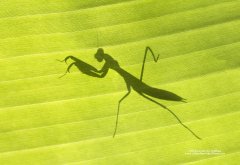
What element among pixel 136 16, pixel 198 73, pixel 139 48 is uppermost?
pixel 136 16

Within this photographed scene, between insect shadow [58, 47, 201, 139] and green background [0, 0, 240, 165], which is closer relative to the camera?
green background [0, 0, 240, 165]

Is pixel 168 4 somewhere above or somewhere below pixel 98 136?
above

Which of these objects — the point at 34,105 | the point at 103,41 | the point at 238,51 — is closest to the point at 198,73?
the point at 238,51

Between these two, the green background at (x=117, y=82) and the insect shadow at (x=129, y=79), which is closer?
the green background at (x=117, y=82)

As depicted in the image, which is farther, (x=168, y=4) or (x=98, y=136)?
(x=168, y=4)

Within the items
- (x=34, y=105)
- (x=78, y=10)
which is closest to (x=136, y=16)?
(x=78, y=10)

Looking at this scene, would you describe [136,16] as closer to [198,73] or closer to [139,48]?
[139,48]
